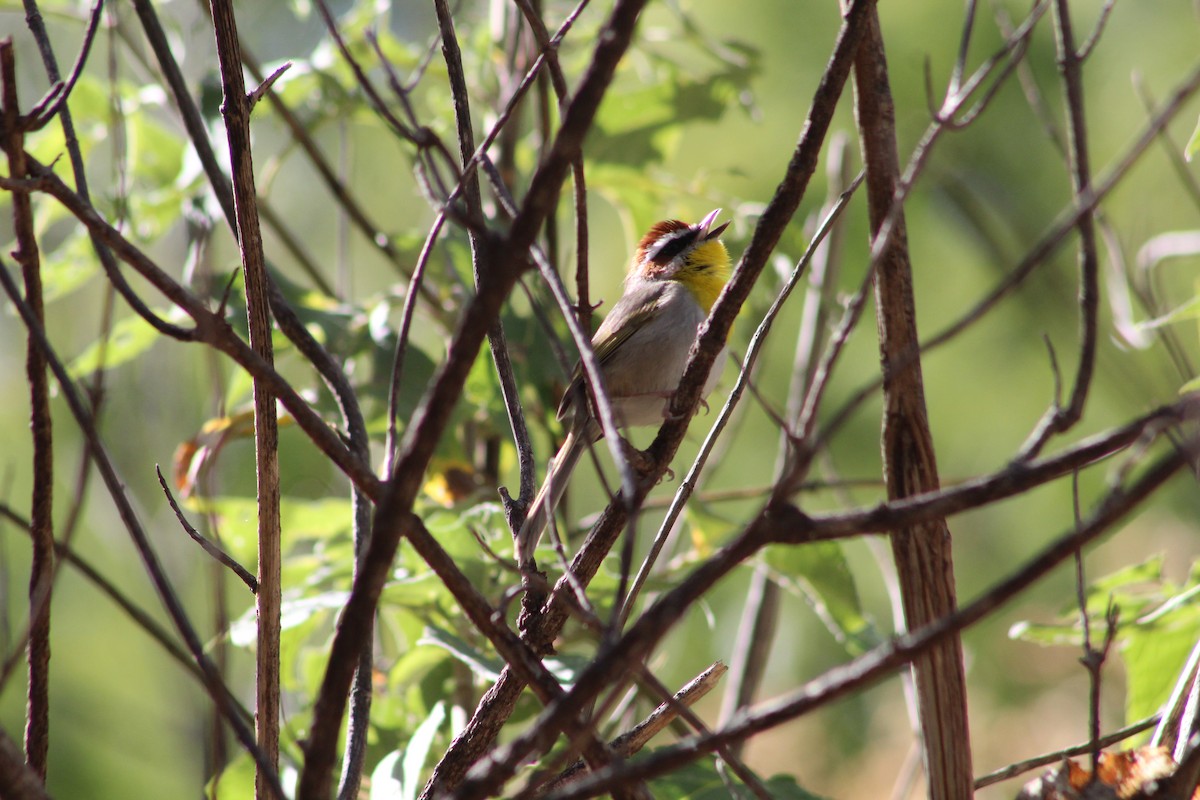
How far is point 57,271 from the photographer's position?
11.5 ft

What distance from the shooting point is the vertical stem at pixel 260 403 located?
1.76 metres

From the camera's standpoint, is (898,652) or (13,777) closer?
(898,652)

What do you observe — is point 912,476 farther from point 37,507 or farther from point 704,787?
point 37,507

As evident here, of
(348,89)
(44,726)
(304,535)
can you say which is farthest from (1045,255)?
(348,89)

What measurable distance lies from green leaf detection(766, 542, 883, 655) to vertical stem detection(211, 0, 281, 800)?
55.1 inches

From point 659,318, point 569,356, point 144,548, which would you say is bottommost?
point 144,548

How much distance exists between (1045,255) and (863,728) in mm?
6431

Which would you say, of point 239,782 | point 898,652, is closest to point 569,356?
point 239,782

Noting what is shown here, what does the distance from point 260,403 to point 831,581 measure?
5.44 feet

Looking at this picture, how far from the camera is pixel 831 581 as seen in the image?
9.53ft

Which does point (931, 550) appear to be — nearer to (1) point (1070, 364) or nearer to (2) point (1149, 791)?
(2) point (1149, 791)

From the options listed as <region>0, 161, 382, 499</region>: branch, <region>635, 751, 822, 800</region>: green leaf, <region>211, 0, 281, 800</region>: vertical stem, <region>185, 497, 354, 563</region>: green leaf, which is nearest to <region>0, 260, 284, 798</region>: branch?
<region>0, 161, 382, 499</region>: branch

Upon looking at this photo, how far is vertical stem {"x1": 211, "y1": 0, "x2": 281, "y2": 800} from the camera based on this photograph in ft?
5.79

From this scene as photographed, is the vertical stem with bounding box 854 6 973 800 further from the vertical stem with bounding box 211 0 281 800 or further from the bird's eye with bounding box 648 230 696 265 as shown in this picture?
the bird's eye with bounding box 648 230 696 265
